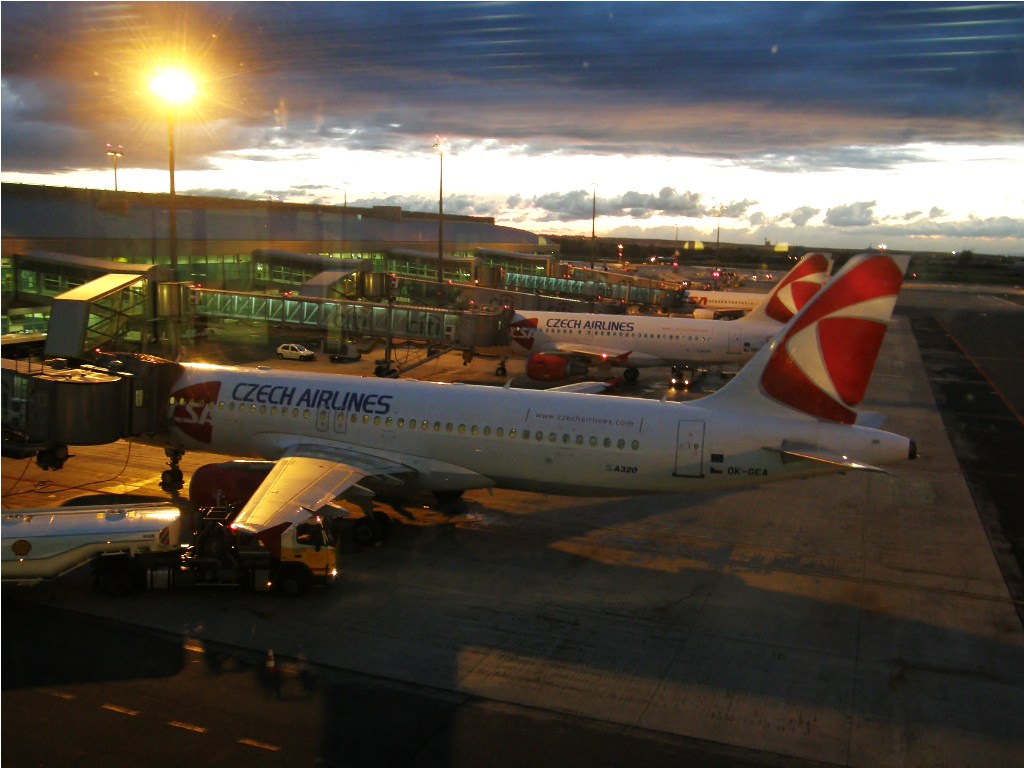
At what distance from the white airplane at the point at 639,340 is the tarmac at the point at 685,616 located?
22.1 meters

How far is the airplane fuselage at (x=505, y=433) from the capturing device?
20.1 metres

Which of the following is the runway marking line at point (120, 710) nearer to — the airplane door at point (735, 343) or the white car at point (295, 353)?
the white car at point (295, 353)

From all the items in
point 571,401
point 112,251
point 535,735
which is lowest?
point 535,735

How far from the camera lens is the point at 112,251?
52156 mm

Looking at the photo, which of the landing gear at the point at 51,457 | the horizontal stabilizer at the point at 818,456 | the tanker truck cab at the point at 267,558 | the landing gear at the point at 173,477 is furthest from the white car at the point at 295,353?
the horizontal stabilizer at the point at 818,456

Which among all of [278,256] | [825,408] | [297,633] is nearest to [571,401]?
[825,408]

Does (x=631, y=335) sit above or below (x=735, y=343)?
above

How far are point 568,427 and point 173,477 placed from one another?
1194 centimetres

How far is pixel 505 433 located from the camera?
846 inches

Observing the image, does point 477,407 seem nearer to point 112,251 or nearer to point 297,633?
point 297,633

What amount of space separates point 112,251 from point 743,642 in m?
48.8

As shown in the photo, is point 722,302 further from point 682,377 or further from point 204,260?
point 204,260

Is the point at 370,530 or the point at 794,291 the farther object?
the point at 794,291

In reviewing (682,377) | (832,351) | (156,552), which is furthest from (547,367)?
(156,552)
